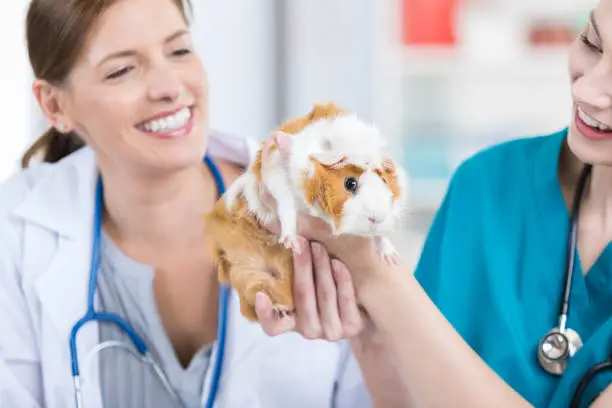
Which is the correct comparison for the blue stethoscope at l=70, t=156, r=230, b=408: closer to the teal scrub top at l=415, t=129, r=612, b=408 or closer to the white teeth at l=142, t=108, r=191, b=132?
the white teeth at l=142, t=108, r=191, b=132

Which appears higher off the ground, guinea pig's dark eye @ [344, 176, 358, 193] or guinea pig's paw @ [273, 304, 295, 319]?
guinea pig's dark eye @ [344, 176, 358, 193]

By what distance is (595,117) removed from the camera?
107 centimetres

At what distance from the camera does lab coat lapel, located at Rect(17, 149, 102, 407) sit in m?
1.37

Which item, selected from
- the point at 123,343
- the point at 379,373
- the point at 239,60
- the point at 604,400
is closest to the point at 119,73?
the point at 123,343

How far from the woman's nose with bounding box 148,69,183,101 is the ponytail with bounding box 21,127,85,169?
39cm

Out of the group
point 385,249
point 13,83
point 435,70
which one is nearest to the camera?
point 385,249

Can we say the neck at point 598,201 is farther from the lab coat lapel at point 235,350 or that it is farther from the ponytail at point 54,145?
the ponytail at point 54,145

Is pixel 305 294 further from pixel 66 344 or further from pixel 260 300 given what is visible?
pixel 66 344

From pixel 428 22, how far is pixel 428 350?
6.63 ft

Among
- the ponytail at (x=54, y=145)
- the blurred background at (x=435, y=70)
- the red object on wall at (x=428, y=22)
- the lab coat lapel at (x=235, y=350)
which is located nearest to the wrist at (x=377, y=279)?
the lab coat lapel at (x=235, y=350)

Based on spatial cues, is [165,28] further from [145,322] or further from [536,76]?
[536,76]

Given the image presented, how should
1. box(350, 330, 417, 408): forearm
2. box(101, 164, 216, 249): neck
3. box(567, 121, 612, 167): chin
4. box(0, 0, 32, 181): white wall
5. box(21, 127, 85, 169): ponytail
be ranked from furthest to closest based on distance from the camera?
box(0, 0, 32, 181): white wall
box(21, 127, 85, 169): ponytail
box(101, 164, 216, 249): neck
box(350, 330, 417, 408): forearm
box(567, 121, 612, 167): chin

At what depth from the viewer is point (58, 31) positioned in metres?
1.36

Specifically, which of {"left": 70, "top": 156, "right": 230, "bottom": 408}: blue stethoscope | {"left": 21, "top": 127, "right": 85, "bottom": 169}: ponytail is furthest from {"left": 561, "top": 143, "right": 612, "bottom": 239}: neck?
{"left": 21, "top": 127, "right": 85, "bottom": 169}: ponytail
